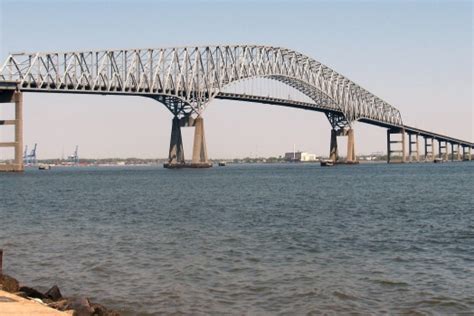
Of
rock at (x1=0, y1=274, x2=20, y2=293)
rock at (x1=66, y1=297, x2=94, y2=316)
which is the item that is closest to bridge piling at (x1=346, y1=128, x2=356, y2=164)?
rock at (x1=0, y1=274, x2=20, y2=293)

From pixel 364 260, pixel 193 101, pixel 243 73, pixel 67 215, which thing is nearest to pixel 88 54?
pixel 193 101

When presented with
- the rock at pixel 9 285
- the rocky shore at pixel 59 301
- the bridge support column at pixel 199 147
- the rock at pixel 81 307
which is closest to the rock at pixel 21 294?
the rocky shore at pixel 59 301

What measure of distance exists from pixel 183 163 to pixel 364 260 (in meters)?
113

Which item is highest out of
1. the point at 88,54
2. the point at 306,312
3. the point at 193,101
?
the point at 88,54

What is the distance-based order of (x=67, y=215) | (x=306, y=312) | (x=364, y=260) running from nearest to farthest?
(x=306, y=312), (x=364, y=260), (x=67, y=215)

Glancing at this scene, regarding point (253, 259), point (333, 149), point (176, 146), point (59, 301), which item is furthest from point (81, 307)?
point (333, 149)

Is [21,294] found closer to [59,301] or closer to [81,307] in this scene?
[59,301]

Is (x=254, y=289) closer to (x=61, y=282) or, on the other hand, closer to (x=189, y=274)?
(x=189, y=274)

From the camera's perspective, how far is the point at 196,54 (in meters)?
148

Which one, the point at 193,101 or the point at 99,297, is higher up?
the point at 193,101

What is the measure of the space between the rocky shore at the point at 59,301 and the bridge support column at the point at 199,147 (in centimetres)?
11228

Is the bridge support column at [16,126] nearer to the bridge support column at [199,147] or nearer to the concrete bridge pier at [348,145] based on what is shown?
the bridge support column at [199,147]

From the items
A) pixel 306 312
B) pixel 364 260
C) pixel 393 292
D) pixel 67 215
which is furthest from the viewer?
pixel 67 215

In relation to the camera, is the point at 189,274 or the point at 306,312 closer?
the point at 306,312
